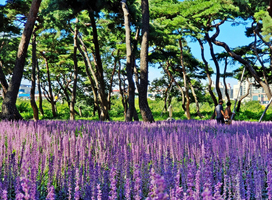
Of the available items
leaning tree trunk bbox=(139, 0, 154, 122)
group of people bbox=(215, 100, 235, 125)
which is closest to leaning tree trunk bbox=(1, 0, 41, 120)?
leaning tree trunk bbox=(139, 0, 154, 122)

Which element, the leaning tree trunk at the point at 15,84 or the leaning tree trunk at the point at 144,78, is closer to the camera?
the leaning tree trunk at the point at 15,84

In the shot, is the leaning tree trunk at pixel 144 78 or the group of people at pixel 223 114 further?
the leaning tree trunk at pixel 144 78

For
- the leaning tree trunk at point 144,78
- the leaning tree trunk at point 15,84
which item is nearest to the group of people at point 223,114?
the leaning tree trunk at point 144,78

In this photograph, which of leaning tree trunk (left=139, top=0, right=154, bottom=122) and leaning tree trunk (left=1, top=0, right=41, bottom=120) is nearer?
leaning tree trunk (left=1, top=0, right=41, bottom=120)

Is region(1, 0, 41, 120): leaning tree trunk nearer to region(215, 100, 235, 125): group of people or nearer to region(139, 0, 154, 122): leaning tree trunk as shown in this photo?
region(139, 0, 154, 122): leaning tree trunk

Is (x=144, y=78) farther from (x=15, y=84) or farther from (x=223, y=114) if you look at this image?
(x=15, y=84)

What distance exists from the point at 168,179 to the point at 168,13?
1674 centimetres

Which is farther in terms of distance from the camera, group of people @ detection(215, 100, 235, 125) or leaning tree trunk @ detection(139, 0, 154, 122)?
leaning tree trunk @ detection(139, 0, 154, 122)

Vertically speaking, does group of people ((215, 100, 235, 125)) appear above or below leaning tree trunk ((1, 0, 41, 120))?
below

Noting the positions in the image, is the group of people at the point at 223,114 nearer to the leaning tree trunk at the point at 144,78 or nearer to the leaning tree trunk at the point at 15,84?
the leaning tree trunk at the point at 144,78

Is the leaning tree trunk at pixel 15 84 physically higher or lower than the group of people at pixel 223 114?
higher

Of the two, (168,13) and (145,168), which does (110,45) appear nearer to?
(168,13)

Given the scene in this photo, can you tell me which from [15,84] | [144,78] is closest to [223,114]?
[144,78]

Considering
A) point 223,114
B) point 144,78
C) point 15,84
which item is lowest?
point 223,114
